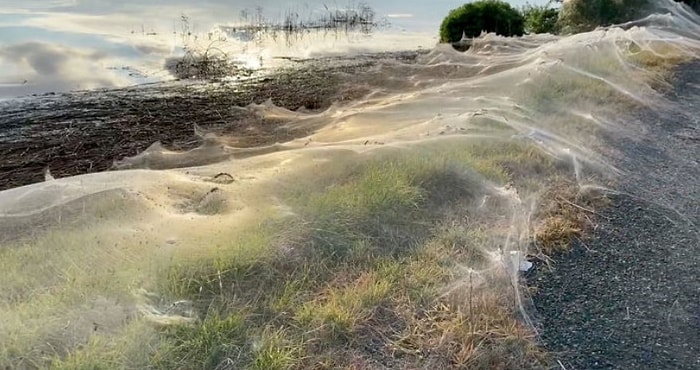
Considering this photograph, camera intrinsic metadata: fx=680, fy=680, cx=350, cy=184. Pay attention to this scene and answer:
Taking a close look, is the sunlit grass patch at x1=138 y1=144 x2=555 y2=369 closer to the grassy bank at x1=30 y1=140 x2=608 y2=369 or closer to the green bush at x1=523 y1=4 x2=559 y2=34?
the grassy bank at x1=30 y1=140 x2=608 y2=369

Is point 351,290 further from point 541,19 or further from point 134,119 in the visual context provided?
point 541,19

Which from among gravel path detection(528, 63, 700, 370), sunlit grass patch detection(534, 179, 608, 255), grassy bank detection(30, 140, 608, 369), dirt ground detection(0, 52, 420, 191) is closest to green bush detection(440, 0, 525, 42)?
dirt ground detection(0, 52, 420, 191)

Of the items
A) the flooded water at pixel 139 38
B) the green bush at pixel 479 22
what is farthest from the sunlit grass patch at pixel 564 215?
the green bush at pixel 479 22

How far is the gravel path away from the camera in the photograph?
3680 millimetres

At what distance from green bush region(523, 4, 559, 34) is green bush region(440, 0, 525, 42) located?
879 millimetres

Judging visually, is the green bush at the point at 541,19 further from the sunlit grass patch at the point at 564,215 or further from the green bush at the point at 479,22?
the sunlit grass patch at the point at 564,215

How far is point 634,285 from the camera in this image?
4.38 metres

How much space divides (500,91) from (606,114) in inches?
52.8

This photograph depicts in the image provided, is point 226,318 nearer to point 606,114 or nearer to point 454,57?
point 606,114

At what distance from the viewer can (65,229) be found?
4.28 meters

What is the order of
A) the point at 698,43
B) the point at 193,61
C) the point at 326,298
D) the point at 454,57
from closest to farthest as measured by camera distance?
the point at 326,298
the point at 454,57
the point at 698,43
the point at 193,61

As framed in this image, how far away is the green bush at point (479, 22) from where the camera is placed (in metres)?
20.5

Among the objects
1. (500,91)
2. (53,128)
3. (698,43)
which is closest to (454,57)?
(500,91)

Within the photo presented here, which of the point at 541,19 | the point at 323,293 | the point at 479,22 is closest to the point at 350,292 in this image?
the point at 323,293
